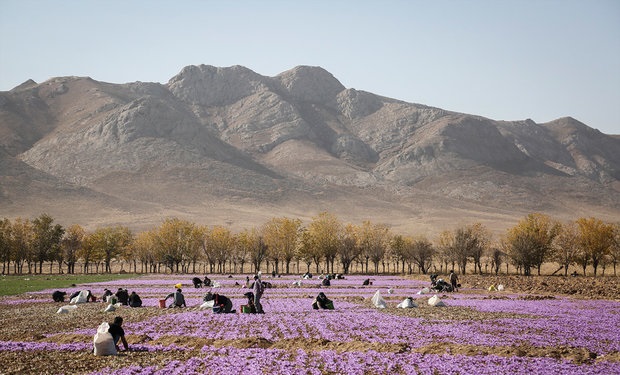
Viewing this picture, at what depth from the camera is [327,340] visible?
20672mm

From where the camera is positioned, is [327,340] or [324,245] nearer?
[327,340]

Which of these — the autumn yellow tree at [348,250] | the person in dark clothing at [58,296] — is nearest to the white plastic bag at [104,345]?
the person in dark clothing at [58,296]

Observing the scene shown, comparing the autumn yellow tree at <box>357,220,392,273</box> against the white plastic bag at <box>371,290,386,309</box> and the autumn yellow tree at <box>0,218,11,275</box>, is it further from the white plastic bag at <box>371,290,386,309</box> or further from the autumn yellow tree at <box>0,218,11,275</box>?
the white plastic bag at <box>371,290,386,309</box>

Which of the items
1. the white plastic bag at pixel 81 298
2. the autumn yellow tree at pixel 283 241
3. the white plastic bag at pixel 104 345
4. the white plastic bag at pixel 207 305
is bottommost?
the white plastic bag at pixel 81 298

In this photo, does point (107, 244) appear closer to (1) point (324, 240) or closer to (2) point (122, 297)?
(1) point (324, 240)

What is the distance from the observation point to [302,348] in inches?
770

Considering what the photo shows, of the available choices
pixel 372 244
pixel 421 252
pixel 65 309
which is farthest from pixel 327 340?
pixel 372 244

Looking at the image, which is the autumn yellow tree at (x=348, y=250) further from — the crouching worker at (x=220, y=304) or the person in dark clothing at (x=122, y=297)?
the crouching worker at (x=220, y=304)

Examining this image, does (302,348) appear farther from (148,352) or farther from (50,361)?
(50,361)

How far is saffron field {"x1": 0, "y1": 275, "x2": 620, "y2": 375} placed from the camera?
1673 cm

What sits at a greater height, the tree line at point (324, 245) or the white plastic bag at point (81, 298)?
the tree line at point (324, 245)

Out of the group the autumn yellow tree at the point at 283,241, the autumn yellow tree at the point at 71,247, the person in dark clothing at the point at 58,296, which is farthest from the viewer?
the autumn yellow tree at the point at 71,247

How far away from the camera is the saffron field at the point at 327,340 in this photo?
16734 millimetres

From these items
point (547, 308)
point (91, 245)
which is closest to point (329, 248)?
point (91, 245)
